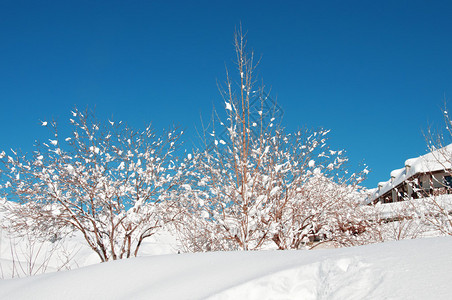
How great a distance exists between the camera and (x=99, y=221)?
8461mm

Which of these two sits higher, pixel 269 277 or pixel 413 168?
pixel 413 168

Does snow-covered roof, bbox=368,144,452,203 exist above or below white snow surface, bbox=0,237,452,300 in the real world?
above

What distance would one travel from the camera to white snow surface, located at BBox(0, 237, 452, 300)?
1.65 meters

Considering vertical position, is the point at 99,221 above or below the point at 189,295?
above

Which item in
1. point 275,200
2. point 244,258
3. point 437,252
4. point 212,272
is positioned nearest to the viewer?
point 437,252

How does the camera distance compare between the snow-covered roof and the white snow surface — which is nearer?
the white snow surface

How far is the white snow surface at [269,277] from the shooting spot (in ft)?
5.41

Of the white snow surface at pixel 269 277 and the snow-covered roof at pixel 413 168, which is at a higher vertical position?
the snow-covered roof at pixel 413 168

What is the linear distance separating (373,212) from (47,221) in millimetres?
13687

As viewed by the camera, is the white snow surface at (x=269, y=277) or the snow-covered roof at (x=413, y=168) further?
the snow-covered roof at (x=413, y=168)

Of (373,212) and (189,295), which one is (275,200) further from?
(373,212)

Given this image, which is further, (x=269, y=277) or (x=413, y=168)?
(x=413, y=168)

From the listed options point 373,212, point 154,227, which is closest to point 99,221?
point 154,227

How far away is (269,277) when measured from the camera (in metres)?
2.09
